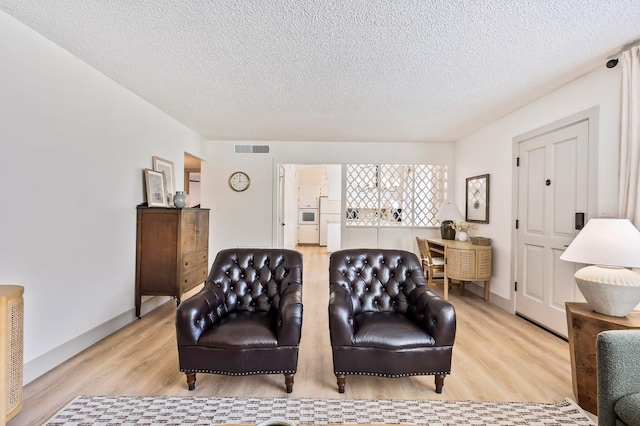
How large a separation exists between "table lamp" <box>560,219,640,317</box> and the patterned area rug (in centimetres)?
67

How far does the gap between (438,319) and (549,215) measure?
200 cm

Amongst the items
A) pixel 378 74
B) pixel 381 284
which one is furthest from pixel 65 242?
pixel 378 74

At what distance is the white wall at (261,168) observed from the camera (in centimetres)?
532

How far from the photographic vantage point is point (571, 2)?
1711 mm

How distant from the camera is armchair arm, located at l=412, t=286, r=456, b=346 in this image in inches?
75.2

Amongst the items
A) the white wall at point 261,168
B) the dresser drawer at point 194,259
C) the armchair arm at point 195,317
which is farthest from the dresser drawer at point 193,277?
the white wall at point 261,168

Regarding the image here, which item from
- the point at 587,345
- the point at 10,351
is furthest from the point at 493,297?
the point at 10,351

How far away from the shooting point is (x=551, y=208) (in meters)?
3.00

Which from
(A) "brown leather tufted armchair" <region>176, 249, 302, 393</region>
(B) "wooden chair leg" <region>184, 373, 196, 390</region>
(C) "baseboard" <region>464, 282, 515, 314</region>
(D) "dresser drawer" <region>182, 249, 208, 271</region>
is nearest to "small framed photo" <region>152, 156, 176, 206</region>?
(D) "dresser drawer" <region>182, 249, 208, 271</region>

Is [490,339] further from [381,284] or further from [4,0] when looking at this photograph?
[4,0]

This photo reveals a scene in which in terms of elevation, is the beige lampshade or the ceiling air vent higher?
the ceiling air vent

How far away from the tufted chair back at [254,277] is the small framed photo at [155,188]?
1.52 meters

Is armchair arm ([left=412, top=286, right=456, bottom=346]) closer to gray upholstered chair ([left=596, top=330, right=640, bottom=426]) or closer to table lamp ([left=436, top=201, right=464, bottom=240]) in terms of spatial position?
gray upholstered chair ([left=596, top=330, right=640, bottom=426])

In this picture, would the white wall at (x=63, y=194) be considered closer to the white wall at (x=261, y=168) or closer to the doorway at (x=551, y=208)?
the white wall at (x=261, y=168)
